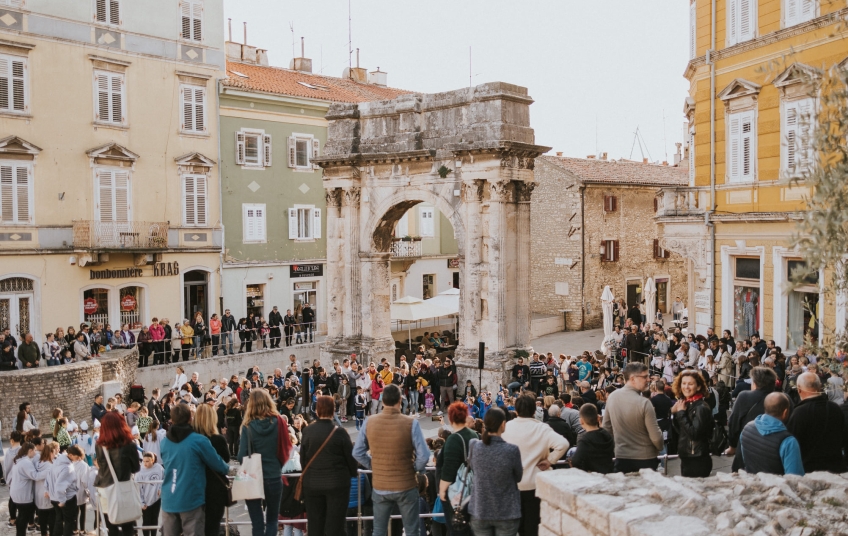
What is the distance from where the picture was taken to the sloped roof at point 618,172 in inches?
1635

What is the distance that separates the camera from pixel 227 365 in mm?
29000

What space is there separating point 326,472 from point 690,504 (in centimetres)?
347

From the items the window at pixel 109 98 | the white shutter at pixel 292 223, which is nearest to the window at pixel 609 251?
the white shutter at pixel 292 223

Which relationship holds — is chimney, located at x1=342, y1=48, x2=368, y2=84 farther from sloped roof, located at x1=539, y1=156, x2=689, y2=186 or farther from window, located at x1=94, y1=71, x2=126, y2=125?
window, located at x1=94, y1=71, x2=126, y2=125

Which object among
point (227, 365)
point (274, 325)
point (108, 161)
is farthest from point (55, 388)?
point (274, 325)

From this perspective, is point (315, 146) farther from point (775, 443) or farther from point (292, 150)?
point (775, 443)

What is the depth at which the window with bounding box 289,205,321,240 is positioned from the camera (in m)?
35.7

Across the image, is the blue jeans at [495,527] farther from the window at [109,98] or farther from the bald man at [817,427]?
the window at [109,98]

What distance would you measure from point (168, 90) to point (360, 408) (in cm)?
1613

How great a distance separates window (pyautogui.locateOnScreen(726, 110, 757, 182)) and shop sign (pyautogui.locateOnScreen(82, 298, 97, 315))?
2120 centimetres

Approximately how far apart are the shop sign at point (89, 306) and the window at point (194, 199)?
187 inches

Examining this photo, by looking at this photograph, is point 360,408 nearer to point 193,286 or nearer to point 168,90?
point 193,286

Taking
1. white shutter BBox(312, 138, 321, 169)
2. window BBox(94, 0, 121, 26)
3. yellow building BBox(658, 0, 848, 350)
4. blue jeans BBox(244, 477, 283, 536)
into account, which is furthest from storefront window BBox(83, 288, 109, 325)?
blue jeans BBox(244, 477, 283, 536)

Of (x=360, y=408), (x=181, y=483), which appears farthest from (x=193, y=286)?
(x=181, y=483)
